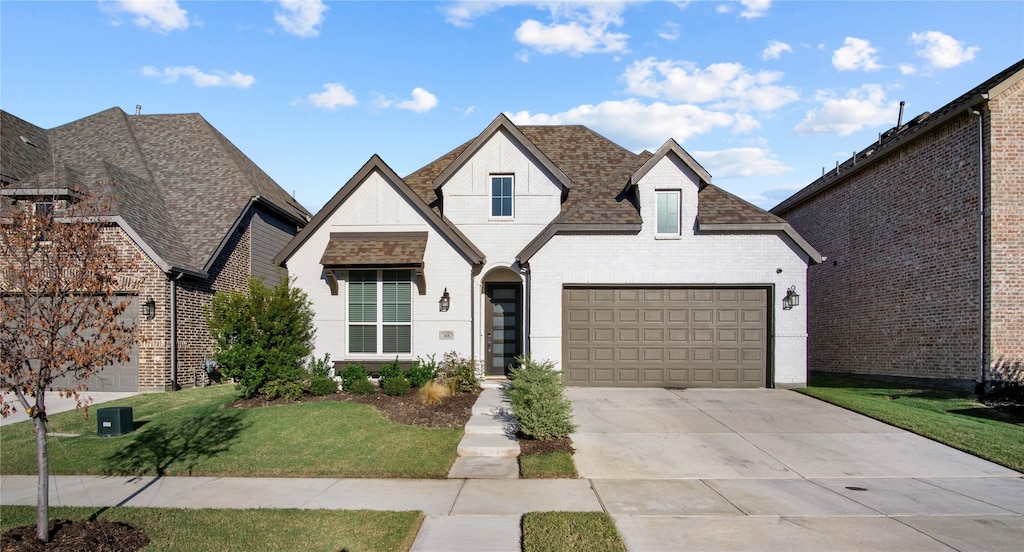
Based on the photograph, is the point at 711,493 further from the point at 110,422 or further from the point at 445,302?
the point at 110,422

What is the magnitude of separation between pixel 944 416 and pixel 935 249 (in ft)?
18.9

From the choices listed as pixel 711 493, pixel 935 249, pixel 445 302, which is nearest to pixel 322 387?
pixel 445 302

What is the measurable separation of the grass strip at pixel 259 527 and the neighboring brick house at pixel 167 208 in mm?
7612

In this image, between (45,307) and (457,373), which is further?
(457,373)

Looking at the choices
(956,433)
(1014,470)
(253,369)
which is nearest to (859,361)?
(956,433)

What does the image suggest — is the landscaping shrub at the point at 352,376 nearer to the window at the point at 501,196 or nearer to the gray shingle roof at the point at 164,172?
the window at the point at 501,196

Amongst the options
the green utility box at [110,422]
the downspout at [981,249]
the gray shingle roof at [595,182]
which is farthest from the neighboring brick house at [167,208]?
the downspout at [981,249]

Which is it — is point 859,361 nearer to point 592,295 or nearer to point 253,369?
point 592,295

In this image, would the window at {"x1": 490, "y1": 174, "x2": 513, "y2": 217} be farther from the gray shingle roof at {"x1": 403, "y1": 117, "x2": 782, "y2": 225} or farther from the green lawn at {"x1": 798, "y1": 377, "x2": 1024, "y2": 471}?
the green lawn at {"x1": 798, "y1": 377, "x2": 1024, "y2": 471}

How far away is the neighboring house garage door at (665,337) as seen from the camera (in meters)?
15.5

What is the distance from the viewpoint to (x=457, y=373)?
47.4 ft

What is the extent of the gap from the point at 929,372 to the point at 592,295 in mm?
9418

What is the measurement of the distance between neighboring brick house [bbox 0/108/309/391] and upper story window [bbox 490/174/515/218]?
6055 millimetres

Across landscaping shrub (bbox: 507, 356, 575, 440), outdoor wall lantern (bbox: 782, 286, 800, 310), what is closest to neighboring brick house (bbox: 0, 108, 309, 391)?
landscaping shrub (bbox: 507, 356, 575, 440)
